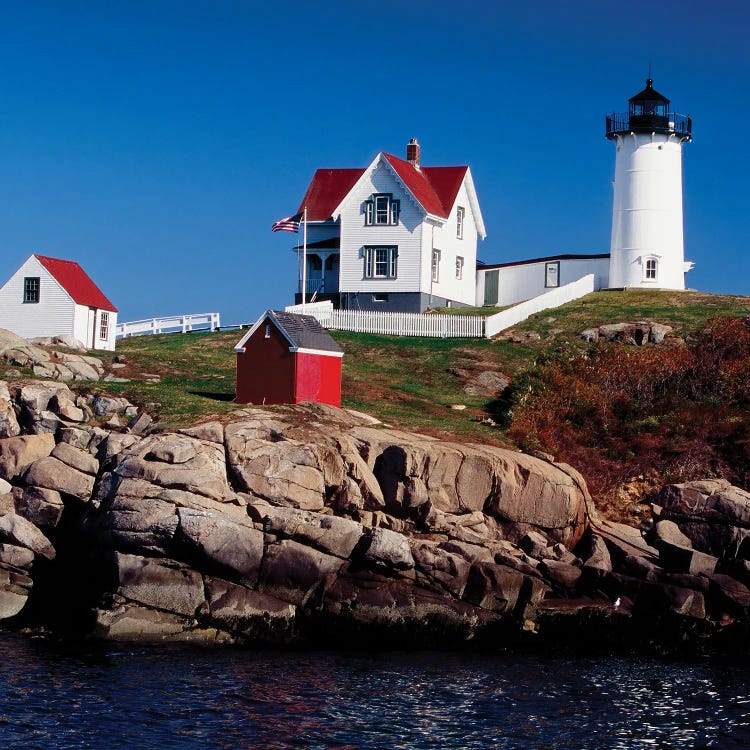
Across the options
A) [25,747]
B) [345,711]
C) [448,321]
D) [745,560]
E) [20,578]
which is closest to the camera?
[25,747]

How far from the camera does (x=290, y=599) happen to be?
90.2 feet

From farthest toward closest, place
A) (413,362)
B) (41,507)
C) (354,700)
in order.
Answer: (413,362), (41,507), (354,700)

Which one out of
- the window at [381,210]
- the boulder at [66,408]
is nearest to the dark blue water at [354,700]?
the boulder at [66,408]

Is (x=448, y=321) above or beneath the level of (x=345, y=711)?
above

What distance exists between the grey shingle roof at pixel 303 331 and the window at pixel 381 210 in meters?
21.3

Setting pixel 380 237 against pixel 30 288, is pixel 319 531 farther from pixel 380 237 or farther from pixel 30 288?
pixel 380 237

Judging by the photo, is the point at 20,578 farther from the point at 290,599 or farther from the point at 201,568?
the point at 290,599

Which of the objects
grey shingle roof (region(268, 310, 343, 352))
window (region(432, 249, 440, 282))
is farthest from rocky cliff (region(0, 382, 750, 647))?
window (region(432, 249, 440, 282))

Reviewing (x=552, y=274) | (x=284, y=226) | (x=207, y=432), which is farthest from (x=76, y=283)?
(x=552, y=274)

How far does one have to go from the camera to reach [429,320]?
54.5 m

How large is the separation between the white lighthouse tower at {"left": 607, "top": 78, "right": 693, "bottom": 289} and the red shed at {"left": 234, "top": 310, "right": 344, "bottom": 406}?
27022 mm

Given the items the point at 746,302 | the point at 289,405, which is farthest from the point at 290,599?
the point at 746,302

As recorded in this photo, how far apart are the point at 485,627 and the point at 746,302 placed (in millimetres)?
33239

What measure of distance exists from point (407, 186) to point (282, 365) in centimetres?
2412
